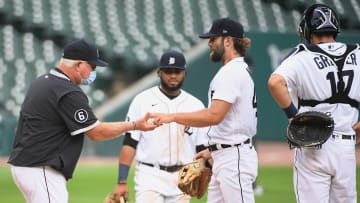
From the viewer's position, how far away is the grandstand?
813 inches

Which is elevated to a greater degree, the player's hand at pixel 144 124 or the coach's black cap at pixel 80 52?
the coach's black cap at pixel 80 52

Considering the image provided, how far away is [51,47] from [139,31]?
2496 mm

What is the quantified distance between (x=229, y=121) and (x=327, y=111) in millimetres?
796

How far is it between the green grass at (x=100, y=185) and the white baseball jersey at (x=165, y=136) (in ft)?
15.6

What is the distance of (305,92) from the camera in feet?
19.6

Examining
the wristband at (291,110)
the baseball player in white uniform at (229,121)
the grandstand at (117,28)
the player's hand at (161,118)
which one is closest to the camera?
the wristband at (291,110)

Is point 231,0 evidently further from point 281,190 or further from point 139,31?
point 281,190

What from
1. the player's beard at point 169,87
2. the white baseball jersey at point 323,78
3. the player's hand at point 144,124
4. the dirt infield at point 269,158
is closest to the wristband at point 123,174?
the player's beard at point 169,87

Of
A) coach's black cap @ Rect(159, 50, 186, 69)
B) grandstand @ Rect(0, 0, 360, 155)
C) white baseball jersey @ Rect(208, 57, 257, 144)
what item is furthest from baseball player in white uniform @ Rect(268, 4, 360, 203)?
grandstand @ Rect(0, 0, 360, 155)

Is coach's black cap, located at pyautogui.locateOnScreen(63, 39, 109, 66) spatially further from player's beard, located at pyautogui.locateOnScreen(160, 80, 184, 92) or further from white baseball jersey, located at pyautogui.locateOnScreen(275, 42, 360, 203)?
player's beard, located at pyautogui.locateOnScreen(160, 80, 184, 92)

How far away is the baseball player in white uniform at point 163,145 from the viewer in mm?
7223

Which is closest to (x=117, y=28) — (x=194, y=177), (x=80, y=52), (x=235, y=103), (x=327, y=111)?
(x=194, y=177)

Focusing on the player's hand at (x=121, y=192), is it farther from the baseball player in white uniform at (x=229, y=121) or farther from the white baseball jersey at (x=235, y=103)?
the white baseball jersey at (x=235, y=103)

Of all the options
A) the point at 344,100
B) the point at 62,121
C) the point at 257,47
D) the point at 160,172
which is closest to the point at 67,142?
the point at 62,121
